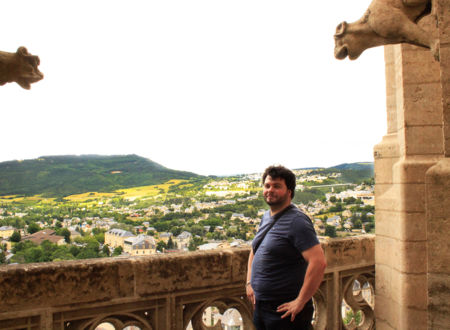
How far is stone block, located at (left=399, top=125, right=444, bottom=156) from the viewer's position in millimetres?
2736

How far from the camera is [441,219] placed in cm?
128

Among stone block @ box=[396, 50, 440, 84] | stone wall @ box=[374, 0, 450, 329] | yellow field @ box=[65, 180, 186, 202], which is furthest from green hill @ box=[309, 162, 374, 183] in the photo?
yellow field @ box=[65, 180, 186, 202]

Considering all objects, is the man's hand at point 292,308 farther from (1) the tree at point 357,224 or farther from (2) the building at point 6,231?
(2) the building at point 6,231

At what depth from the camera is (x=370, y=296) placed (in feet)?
11.6

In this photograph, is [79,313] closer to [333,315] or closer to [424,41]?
[333,315]

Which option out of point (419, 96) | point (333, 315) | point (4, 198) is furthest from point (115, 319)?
point (4, 198)

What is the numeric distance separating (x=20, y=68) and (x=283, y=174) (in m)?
1.44

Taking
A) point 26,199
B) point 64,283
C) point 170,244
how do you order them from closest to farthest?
point 64,283, point 170,244, point 26,199

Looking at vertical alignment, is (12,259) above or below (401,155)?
below

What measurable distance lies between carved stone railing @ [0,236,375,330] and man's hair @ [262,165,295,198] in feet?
3.00

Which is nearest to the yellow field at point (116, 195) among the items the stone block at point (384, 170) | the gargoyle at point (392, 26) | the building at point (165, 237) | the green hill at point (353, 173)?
the building at point (165, 237)

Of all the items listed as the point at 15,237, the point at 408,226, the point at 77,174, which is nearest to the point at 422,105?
the point at 408,226

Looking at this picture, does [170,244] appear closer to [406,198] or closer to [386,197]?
[386,197]

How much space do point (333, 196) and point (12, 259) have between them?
350 centimetres
